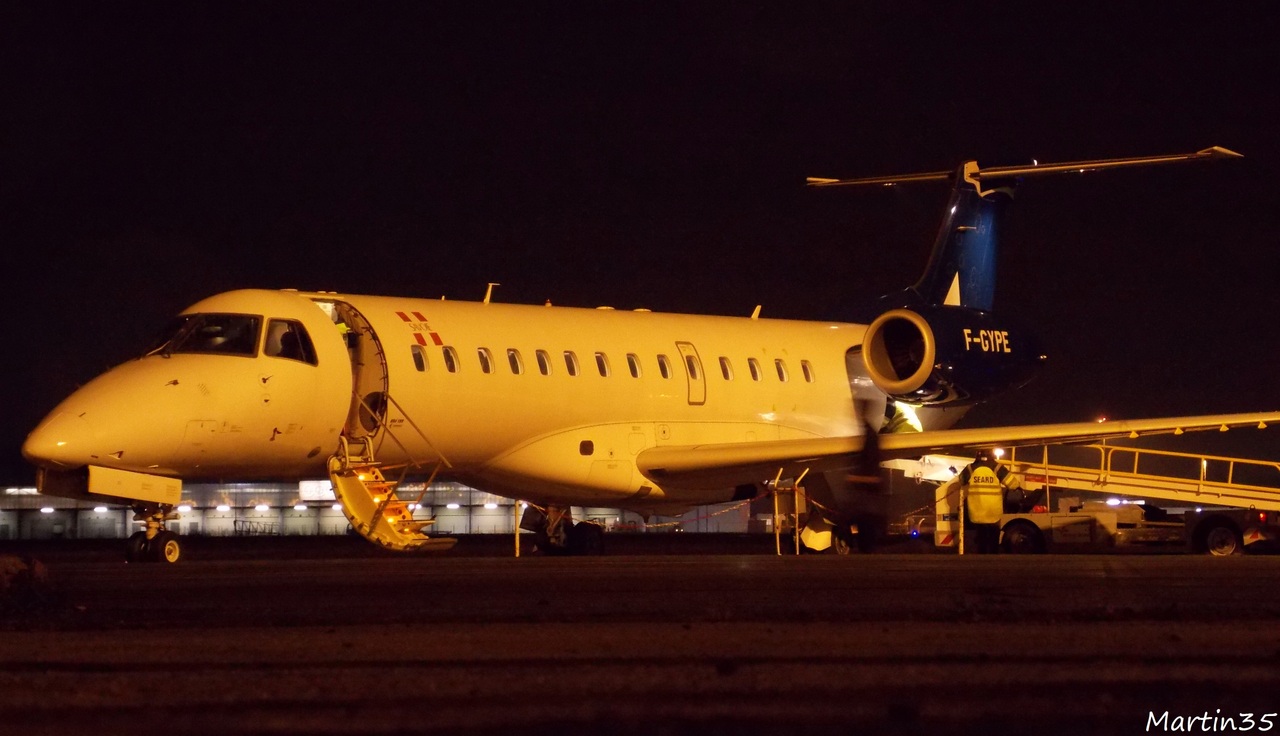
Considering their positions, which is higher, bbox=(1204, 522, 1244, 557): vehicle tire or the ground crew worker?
the ground crew worker

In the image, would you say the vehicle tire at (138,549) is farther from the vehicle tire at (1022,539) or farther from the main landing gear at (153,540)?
the vehicle tire at (1022,539)

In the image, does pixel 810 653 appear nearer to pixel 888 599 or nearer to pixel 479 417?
pixel 888 599

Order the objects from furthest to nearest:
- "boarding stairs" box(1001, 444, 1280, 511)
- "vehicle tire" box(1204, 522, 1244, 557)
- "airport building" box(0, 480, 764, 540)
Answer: "airport building" box(0, 480, 764, 540), "boarding stairs" box(1001, 444, 1280, 511), "vehicle tire" box(1204, 522, 1244, 557)

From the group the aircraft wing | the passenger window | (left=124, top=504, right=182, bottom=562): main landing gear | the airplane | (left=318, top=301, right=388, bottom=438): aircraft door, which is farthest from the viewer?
the aircraft wing

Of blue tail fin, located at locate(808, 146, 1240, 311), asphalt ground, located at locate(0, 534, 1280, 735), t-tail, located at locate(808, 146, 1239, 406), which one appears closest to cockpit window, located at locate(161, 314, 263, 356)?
asphalt ground, located at locate(0, 534, 1280, 735)

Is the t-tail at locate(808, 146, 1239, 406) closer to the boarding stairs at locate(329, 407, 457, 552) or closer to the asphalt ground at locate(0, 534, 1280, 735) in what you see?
the boarding stairs at locate(329, 407, 457, 552)

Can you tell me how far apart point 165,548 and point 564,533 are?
7.82 m

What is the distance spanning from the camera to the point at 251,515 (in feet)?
177

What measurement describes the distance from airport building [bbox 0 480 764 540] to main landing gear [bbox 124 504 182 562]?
1176 inches

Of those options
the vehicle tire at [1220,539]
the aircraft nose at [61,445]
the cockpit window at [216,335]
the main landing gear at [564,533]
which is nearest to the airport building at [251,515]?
the main landing gear at [564,533]

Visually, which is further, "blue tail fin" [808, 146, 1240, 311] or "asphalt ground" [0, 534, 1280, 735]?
"blue tail fin" [808, 146, 1240, 311]

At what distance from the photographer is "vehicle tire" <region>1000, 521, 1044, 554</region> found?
2558 cm

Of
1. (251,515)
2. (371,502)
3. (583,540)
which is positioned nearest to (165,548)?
(371,502)

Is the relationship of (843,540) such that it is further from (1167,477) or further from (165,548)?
(165,548)
